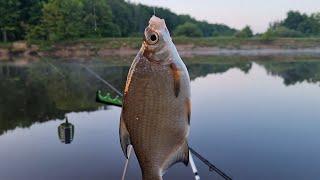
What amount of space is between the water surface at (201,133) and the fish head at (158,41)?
9.86 meters

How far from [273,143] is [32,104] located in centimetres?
1513

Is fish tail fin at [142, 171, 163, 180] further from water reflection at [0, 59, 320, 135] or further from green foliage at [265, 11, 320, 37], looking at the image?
green foliage at [265, 11, 320, 37]

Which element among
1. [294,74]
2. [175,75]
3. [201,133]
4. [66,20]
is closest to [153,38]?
[175,75]

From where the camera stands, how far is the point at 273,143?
1597cm

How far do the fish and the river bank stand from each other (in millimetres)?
66185

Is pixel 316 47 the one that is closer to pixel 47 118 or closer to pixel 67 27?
pixel 67 27

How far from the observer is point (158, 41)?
2246 mm

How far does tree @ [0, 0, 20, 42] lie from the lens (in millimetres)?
77125

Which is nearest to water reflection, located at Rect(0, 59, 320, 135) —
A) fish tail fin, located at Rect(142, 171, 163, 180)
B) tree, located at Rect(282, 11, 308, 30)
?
fish tail fin, located at Rect(142, 171, 163, 180)

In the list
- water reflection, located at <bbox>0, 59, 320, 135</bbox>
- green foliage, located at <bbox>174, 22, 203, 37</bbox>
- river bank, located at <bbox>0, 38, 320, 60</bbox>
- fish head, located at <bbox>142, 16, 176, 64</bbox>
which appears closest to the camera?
fish head, located at <bbox>142, 16, 176, 64</bbox>

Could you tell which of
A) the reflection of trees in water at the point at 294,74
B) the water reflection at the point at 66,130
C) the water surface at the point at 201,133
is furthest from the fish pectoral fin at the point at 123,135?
the reflection of trees in water at the point at 294,74

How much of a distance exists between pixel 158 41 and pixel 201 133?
592 inches

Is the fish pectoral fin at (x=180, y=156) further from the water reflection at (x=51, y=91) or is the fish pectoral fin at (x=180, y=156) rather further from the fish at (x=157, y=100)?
the water reflection at (x=51, y=91)

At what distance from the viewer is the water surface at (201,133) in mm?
13227
